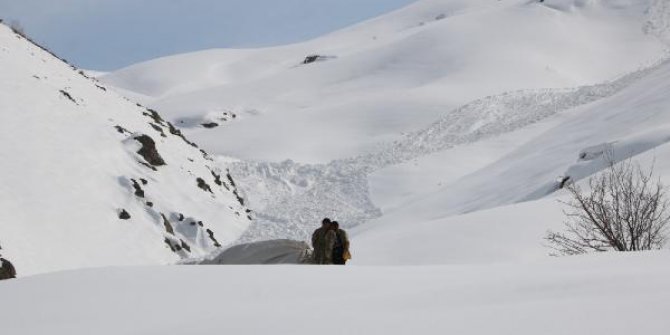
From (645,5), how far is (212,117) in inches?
1688

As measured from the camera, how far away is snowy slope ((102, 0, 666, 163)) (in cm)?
4475

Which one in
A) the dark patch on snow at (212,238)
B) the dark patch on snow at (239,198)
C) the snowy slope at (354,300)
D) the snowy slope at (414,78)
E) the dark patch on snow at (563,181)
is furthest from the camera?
the snowy slope at (414,78)

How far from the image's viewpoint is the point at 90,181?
2564 cm

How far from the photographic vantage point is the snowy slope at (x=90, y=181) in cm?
2206

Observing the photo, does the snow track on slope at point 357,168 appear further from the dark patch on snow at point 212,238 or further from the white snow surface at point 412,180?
the dark patch on snow at point 212,238

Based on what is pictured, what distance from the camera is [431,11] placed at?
11431 cm

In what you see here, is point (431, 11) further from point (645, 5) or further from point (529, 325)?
point (529, 325)

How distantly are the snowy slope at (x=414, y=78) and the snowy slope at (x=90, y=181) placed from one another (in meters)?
9.05

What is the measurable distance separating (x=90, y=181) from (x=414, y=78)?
36.8 m

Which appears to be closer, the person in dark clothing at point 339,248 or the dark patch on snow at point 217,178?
the person in dark clothing at point 339,248

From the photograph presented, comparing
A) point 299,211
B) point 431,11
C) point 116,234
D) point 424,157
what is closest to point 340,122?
point 424,157

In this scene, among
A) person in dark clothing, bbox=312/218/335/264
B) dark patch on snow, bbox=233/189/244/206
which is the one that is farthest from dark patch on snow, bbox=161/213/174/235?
person in dark clothing, bbox=312/218/335/264

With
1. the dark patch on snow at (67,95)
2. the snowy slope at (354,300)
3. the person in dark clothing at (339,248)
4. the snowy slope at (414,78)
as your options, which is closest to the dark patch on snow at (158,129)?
the dark patch on snow at (67,95)

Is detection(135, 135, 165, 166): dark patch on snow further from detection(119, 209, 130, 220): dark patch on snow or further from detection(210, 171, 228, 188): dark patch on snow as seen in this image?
detection(119, 209, 130, 220): dark patch on snow
